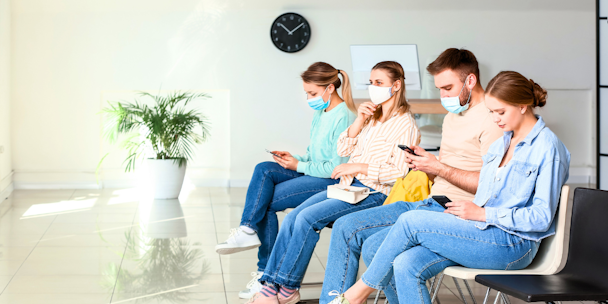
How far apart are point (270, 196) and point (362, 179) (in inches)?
18.9

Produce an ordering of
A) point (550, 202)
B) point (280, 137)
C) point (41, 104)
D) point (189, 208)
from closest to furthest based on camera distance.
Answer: point (550, 202), point (189, 208), point (41, 104), point (280, 137)

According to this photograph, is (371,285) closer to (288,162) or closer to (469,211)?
(469,211)

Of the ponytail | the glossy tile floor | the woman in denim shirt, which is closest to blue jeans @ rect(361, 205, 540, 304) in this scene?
the woman in denim shirt

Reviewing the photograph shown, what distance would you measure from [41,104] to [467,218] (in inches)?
214

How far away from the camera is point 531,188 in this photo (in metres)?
1.54

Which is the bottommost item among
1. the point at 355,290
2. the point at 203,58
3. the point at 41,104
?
the point at 355,290

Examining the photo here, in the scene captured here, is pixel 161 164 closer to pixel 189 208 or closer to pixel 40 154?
pixel 189 208

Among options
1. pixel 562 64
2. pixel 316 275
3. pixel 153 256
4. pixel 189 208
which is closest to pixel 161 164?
pixel 189 208

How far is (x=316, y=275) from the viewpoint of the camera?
282 centimetres

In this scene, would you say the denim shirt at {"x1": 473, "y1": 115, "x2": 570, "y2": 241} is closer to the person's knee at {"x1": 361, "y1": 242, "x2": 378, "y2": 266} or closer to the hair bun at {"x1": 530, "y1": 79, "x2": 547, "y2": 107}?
the hair bun at {"x1": 530, "y1": 79, "x2": 547, "y2": 107}

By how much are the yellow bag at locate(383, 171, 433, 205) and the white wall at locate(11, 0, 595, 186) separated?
4099mm

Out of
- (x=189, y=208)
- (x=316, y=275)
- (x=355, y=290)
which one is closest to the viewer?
(x=355, y=290)

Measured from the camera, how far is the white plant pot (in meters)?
5.12

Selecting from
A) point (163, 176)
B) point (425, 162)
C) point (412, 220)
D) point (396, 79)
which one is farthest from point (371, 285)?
point (163, 176)
